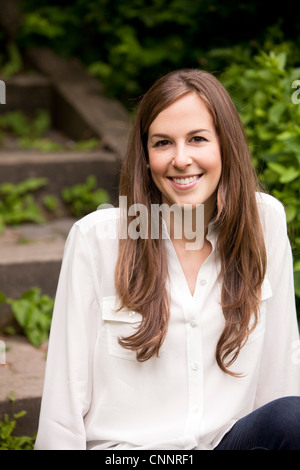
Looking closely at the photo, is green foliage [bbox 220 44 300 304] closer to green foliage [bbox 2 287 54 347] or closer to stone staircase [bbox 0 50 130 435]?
stone staircase [bbox 0 50 130 435]

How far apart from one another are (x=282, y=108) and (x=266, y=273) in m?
1.13

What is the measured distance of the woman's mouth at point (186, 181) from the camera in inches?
87.1

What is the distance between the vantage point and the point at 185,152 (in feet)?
7.16

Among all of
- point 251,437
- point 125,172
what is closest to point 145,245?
point 125,172

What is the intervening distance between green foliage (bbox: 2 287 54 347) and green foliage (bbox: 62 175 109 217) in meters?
0.96

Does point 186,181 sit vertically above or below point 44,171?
below

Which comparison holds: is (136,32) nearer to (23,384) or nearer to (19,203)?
(19,203)

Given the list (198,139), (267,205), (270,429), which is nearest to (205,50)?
(267,205)

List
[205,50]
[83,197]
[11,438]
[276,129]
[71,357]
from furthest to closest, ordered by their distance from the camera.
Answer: [205,50] → [83,197] → [276,129] → [11,438] → [71,357]

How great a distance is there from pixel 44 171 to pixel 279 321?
2449 mm

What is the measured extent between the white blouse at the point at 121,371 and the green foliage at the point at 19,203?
2059mm

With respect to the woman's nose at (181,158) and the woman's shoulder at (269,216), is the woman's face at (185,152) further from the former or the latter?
the woman's shoulder at (269,216)

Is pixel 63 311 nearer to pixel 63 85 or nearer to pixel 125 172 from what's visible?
pixel 125 172
